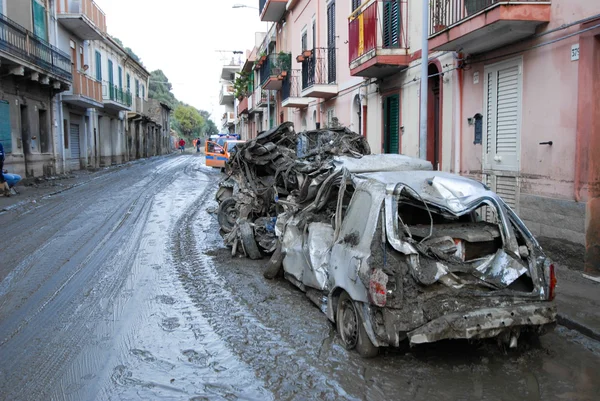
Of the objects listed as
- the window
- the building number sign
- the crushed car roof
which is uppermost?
the window

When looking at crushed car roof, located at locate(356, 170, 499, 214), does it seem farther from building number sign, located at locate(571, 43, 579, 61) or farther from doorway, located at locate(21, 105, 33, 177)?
doorway, located at locate(21, 105, 33, 177)

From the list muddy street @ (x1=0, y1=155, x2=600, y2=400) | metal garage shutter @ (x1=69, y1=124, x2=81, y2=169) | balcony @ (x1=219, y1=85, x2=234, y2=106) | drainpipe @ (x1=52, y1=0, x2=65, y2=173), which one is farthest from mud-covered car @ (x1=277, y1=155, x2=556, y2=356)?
balcony @ (x1=219, y1=85, x2=234, y2=106)

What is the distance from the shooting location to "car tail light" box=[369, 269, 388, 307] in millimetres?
4379

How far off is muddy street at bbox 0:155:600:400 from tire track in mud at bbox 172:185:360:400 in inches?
0.6

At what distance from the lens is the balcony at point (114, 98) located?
107 feet

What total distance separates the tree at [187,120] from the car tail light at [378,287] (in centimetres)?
9659

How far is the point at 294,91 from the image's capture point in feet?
84.0

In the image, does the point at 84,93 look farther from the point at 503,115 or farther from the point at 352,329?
the point at 352,329

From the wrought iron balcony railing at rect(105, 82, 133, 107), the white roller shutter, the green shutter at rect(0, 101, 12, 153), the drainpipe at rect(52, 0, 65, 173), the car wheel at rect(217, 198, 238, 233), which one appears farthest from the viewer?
the wrought iron balcony railing at rect(105, 82, 133, 107)

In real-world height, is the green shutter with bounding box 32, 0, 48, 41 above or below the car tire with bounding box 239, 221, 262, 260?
above

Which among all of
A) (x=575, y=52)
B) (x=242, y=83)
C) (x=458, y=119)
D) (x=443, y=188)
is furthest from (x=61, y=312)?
(x=242, y=83)

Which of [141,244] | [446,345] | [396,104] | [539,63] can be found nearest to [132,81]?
[396,104]

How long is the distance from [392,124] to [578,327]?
9851 millimetres

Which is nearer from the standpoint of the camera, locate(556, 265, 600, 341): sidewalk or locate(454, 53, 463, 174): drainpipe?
locate(556, 265, 600, 341): sidewalk
